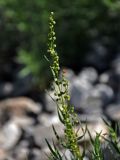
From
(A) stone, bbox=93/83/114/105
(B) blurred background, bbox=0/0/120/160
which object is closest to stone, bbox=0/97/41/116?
(B) blurred background, bbox=0/0/120/160

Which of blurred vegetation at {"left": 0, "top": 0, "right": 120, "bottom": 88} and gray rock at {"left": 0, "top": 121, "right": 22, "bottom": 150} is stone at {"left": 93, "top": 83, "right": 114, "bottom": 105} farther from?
gray rock at {"left": 0, "top": 121, "right": 22, "bottom": 150}

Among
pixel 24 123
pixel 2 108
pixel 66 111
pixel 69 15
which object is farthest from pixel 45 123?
pixel 66 111

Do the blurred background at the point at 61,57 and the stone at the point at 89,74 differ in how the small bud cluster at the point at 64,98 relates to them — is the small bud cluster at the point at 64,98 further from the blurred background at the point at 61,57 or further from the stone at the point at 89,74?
the stone at the point at 89,74

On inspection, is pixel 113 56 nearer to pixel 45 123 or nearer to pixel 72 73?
pixel 72 73

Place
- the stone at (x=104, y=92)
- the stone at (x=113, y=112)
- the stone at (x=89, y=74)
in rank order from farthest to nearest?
the stone at (x=89, y=74) → the stone at (x=104, y=92) → the stone at (x=113, y=112)

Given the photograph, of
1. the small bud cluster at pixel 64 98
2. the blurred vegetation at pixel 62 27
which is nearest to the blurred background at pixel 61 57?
the blurred vegetation at pixel 62 27

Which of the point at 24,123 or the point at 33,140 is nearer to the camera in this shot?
the point at 33,140

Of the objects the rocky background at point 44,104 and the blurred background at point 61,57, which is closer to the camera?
the rocky background at point 44,104

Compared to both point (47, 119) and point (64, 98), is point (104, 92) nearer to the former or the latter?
point (47, 119)
